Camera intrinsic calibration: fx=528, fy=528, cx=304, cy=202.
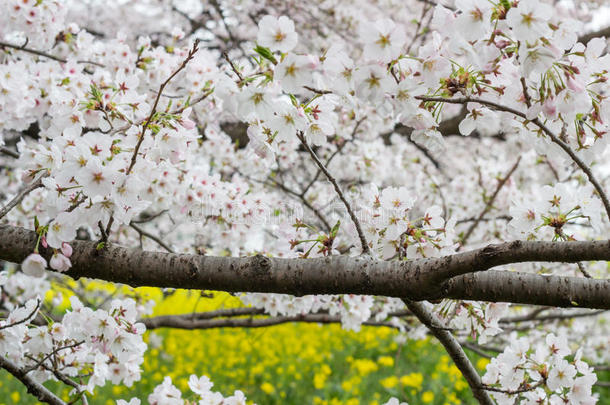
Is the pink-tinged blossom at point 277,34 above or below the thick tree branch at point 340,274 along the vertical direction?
above

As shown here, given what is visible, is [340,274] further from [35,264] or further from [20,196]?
[20,196]

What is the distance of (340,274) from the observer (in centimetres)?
134

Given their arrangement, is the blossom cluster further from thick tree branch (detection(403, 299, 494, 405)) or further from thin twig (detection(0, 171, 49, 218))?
thin twig (detection(0, 171, 49, 218))

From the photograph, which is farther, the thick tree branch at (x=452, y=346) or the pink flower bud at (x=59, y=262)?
the thick tree branch at (x=452, y=346)

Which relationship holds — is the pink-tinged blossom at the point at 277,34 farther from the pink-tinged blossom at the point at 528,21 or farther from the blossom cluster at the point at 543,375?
the blossom cluster at the point at 543,375

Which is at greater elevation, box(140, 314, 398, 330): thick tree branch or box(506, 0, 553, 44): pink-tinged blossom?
box(140, 314, 398, 330): thick tree branch

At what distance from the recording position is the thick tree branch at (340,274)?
46.2 inches

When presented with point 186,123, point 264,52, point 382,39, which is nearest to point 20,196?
point 186,123

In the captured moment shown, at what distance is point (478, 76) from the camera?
139 centimetres

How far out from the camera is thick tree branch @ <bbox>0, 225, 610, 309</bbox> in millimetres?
1174

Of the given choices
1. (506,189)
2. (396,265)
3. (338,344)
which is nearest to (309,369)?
(338,344)

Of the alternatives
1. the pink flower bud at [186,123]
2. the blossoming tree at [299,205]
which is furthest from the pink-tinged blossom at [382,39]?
the pink flower bud at [186,123]

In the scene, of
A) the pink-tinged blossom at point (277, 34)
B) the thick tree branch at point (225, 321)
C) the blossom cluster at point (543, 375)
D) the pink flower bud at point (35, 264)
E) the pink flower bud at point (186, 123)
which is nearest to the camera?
→ the pink-tinged blossom at point (277, 34)

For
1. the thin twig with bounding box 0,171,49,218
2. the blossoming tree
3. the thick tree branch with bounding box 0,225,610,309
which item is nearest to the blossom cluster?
the blossoming tree
